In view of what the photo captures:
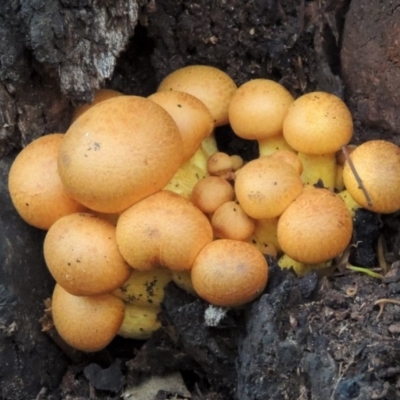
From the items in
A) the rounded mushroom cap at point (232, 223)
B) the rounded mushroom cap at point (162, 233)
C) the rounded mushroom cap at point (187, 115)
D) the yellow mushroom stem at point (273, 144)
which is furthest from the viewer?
the yellow mushroom stem at point (273, 144)

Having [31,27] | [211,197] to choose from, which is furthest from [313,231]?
[31,27]

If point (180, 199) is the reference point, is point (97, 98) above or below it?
above

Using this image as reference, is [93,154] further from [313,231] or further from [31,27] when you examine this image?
[313,231]

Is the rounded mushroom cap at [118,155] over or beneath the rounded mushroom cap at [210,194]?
over

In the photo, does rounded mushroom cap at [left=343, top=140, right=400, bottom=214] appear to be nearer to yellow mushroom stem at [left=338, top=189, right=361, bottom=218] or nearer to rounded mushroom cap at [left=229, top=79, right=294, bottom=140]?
yellow mushroom stem at [left=338, top=189, right=361, bottom=218]

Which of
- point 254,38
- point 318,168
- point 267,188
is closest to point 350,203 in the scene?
point 318,168

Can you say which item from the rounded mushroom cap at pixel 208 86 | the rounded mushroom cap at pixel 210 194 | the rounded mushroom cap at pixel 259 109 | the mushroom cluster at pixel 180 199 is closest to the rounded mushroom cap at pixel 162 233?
the mushroom cluster at pixel 180 199

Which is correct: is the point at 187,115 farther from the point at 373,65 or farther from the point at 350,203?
the point at 373,65

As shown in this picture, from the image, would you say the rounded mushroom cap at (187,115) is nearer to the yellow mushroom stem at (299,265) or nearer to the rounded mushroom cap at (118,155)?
the rounded mushroom cap at (118,155)
